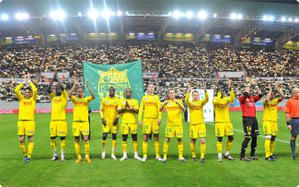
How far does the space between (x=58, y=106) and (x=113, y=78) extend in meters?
4.83

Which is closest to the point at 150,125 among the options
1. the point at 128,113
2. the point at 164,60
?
the point at 128,113

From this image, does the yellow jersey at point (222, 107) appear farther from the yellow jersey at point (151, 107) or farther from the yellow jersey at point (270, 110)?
the yellow jersey at point (151, 107)

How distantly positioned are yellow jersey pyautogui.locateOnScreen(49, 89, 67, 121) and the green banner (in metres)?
3.92

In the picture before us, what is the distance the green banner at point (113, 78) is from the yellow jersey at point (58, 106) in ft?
12.9

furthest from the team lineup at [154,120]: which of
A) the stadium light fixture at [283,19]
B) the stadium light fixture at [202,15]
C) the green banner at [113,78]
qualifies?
the stadium light fixture at [283,19]

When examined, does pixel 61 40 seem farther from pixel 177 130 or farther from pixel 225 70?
pixel 177 130

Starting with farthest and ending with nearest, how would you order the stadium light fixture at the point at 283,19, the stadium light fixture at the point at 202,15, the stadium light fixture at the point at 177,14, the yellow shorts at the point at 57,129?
the stadium light fixture at the point at 283,19, the stadium light fixture at the point at 202,15, the stadium light fixture at the point at 177,14, the yellow shorts at the point at 57,129

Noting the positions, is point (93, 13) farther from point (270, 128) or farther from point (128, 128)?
point (270, 128)

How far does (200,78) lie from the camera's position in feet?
143

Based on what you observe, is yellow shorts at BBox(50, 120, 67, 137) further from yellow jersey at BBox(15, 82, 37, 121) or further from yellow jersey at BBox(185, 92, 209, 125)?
yellow jersey at BBox(185, 92, 209, 125)

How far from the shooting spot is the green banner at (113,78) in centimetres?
1460

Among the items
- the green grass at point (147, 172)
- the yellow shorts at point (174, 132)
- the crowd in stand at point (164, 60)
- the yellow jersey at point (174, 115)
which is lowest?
the green grass at point (147, 172)

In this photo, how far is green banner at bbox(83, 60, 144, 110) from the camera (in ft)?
47.9

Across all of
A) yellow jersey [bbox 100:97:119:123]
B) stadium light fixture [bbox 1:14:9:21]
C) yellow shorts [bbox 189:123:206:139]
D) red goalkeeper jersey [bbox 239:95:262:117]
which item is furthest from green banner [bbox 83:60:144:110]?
stadium light fixture [bbox 1:14:9:21]
